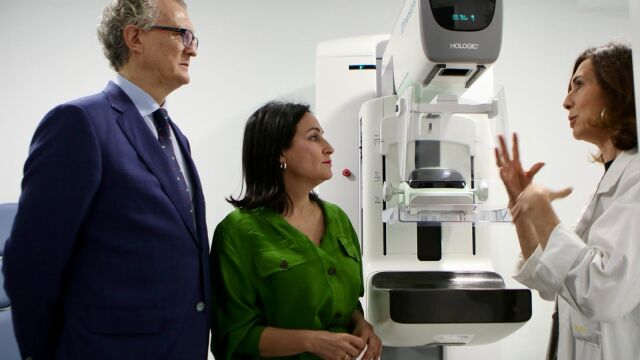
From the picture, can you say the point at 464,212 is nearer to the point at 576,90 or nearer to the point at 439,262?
the point at 439,262

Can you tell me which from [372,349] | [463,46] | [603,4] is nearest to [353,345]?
[372,349]

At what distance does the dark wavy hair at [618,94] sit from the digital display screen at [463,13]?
29cm

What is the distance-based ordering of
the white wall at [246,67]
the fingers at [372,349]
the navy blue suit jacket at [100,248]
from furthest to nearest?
the white wall at [246,67] → the fingers at [372,349] → the navy blue suit jacket at [100,248]

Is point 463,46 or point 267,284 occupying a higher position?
point 463,46

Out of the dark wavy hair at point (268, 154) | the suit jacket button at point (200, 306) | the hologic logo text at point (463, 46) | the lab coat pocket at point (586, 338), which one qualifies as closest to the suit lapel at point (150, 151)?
the suit jacket button at point (200, 306)

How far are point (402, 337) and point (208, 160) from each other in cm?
157

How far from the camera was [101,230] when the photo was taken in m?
1.02

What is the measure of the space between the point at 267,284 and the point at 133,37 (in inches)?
27.0

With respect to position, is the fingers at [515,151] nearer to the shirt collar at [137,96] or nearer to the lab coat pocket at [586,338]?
the lab coat pocket at [586,338]

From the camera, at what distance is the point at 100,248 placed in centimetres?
102

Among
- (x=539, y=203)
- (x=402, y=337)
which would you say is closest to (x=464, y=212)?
(x=539, y=203)

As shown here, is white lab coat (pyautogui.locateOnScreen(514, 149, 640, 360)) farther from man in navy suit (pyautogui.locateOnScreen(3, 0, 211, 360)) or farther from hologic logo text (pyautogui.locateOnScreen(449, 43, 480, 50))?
man in navy suit (pyautogui.locateOnScreen(3, 0, 211, 360))

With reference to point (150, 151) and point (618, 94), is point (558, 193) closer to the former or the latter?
point (618, 94)

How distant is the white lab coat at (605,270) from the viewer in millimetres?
987
